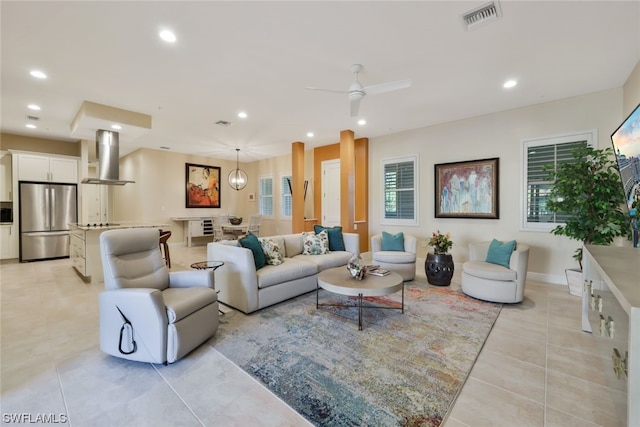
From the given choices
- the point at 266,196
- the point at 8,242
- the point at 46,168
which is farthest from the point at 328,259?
the point at 8,242

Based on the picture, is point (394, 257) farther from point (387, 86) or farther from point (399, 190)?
point (387, 86)

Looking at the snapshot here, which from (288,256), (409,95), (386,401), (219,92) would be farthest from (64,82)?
(386,401)

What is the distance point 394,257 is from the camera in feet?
14.3

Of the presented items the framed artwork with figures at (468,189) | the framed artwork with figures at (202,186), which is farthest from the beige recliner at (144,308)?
the framed artwork with figures at (202,186)

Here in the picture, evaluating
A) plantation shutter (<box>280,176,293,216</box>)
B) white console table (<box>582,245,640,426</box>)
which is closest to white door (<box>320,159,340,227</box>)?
plantation shutter (<box>280,176,293,216</box>)

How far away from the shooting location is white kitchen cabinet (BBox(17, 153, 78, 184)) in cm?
580

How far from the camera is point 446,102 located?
4.32 metres

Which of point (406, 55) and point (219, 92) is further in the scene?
point (219, 92)

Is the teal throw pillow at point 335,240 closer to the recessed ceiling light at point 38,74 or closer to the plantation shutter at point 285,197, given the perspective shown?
the plantation shutter at point 285,197

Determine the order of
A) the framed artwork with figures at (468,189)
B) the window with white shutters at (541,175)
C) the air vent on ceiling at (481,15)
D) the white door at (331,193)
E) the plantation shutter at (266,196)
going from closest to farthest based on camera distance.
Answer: the air vent on ceiling at (481,15)
the window with white shutters at (541,175)
the framed artwork with figures at (468,189)
the white door at (331,193)
the plantation shutter at (266,196)

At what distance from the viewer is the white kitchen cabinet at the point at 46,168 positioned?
580 centimetres

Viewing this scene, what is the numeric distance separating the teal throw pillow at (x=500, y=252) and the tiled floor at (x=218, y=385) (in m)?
0.86

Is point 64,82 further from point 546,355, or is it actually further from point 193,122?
point 546,355

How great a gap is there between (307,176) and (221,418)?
261 inches
